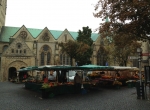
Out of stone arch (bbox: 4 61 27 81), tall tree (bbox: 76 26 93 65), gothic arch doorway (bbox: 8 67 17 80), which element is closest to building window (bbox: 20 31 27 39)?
gothic arch doorway (bbox: 8 67 17 80)

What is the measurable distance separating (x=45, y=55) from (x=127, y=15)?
139 feet

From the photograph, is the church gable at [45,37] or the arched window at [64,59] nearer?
the church gable at [45,37]

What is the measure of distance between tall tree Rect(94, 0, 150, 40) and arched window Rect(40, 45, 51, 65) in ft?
129

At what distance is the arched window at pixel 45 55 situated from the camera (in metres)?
51.6

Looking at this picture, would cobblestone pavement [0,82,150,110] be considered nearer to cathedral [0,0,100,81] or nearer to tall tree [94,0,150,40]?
tall tree [94,0,150,40]

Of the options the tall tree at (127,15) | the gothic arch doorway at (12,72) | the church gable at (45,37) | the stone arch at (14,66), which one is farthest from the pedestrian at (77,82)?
the church gable at (45,37)

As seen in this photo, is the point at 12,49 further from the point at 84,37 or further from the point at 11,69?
the point at 84,37

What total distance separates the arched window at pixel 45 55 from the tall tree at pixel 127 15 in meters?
39.3

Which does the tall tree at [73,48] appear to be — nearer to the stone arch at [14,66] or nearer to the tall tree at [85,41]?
the tall tree at [85,41]

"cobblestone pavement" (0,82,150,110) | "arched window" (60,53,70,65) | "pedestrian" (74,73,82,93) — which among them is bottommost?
"cobblestone pavement" (0,82,150,110)

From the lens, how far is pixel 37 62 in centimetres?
5062

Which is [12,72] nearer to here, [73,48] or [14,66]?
[14,66]

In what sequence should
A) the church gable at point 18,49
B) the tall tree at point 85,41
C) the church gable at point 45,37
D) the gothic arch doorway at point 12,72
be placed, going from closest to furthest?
the church gable at point 18,49
the gothic arch doorway at point 12,72
the tall tree at point 85,41
the church gable at point 45,37

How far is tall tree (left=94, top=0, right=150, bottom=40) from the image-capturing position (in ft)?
36.1
